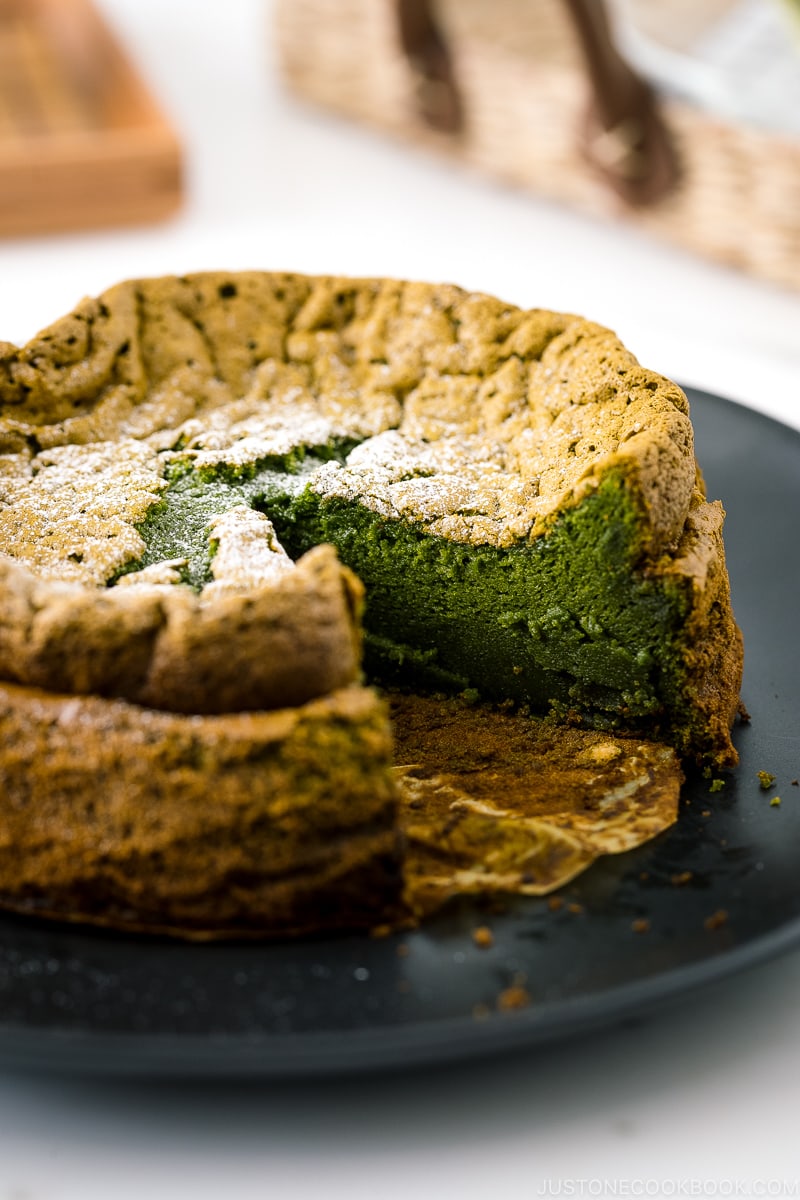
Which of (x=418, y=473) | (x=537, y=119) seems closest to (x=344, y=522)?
(x=418, y=473)

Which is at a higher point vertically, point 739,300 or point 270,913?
point 739,300

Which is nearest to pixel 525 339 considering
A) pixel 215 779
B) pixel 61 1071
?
pixel 215 779

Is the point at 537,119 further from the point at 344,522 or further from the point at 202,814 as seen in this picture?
the point at 202,814

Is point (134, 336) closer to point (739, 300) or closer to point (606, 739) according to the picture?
point (606, 739)

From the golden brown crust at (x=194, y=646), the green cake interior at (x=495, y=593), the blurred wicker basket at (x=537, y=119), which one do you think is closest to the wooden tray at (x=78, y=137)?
the blurred wicker basket at (x=537, y=119)

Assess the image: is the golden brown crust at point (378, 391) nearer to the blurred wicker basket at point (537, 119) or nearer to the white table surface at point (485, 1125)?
the white table surface at point (485, 1125)
